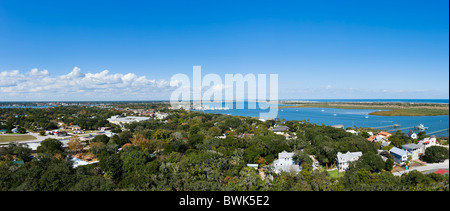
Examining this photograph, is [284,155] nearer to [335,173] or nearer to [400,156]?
[335,173]

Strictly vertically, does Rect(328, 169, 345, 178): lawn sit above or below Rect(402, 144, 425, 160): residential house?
below

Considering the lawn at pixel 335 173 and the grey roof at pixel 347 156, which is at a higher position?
the grey roof at pixel 347 156

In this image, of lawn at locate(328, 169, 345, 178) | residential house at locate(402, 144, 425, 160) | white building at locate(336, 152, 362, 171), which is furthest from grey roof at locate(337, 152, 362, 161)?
residential house at locate(402, 144, 425, 160)

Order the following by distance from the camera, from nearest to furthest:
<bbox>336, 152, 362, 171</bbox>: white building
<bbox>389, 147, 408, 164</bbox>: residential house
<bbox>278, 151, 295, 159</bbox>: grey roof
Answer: <bbox>336, 152, 362, 171</bbox>: white building
<bbox>278, 151, 295, 159</bbox>: grey roof
<bbox>389, 147, 408, 164</bbox>: residential house

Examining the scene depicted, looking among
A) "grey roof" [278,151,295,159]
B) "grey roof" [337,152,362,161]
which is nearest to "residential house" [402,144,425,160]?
"grey roof" [337,152,362,161]

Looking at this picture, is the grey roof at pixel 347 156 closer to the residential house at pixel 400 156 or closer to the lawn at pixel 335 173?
the lawn at pixel 335 173

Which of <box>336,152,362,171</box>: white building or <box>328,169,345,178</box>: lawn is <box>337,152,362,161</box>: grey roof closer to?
<box>336,152,362,171</box>: white building

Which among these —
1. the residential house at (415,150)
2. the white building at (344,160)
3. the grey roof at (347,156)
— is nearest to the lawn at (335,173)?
the white building at (344,160)

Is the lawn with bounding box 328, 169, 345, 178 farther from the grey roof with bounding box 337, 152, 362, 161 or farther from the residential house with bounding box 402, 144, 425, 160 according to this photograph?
the residential house with bounding box 402, 144, 425, 160

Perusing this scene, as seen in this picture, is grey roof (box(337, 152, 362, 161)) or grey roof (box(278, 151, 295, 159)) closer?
grey roof (box(337, 152, 362, 161))

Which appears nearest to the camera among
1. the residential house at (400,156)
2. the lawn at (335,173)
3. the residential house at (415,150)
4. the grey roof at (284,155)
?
the lawn at (335,173)

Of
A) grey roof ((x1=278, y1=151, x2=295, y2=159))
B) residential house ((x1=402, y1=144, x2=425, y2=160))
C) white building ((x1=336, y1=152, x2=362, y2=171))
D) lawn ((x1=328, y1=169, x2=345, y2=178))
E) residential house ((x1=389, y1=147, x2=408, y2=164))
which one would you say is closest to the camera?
lawn ((x1=328, y1=169, x2=345, y2=178))

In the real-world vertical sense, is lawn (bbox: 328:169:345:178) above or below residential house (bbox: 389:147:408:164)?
below
